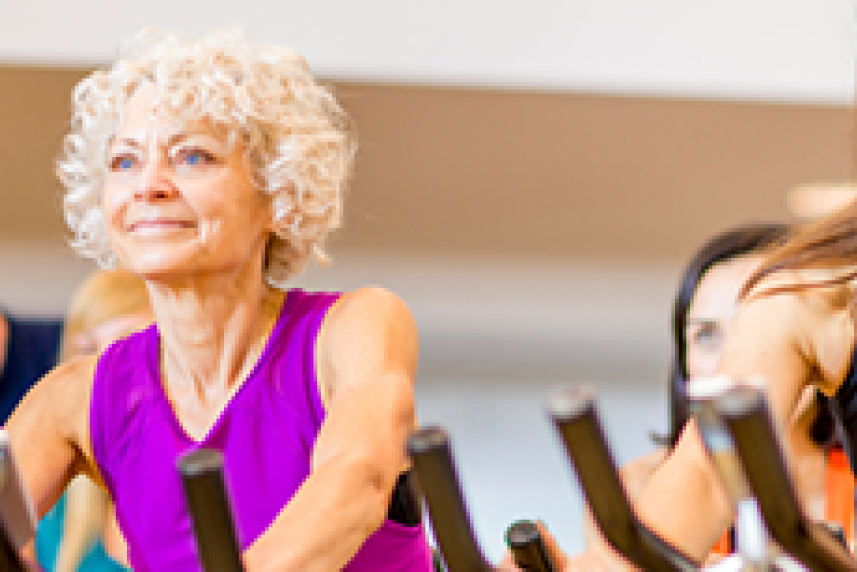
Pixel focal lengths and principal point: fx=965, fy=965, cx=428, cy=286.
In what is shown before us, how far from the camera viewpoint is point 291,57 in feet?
2.80

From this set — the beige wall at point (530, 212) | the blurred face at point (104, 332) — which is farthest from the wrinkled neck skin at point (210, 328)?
the beige wall at point (530, 212)

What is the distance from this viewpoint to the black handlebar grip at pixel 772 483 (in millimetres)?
288

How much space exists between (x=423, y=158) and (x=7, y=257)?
2.74 ft

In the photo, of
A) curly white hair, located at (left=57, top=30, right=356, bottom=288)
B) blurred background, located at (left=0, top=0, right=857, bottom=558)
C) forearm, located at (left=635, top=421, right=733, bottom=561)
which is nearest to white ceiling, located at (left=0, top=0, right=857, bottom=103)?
blurred background, located at (left=0, top=0, right=857, bottom=558)

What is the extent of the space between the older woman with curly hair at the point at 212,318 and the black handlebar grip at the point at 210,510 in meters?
0.31

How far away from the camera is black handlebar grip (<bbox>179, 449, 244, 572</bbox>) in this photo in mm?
323

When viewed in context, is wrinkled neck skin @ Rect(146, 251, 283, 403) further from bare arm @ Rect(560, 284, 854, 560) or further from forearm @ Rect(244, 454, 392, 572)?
bare arm @ Rect(560, 284, 854, 560)

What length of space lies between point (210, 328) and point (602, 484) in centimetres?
51

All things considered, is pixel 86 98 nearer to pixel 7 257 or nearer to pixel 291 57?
pixel 291 57

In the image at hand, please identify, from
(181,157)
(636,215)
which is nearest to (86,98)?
(181,157)

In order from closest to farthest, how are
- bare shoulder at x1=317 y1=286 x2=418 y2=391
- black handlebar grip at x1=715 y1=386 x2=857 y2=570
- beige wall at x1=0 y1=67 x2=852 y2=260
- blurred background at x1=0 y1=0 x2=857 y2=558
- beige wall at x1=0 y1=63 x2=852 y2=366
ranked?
black handlebar grip at x1=715 y1=386 x2=857 y2=570, bare shoulder at x1=317 y1=286 x2=418 y2=391, blurred background at x1=0 y1=0 x2=857 y2=558, beige wall at x1=0 y1=67 x2=852 y2=260, beige wall at x1=0 y1=63 x2=852 y2=366

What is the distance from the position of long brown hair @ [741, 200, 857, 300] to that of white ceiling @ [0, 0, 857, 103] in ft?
2.89

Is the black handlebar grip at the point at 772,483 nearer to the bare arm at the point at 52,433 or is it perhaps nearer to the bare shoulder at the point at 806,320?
the bare shoulder at the point at 806,320

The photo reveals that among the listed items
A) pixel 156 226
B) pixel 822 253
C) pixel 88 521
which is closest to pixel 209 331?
pixel 156 226
